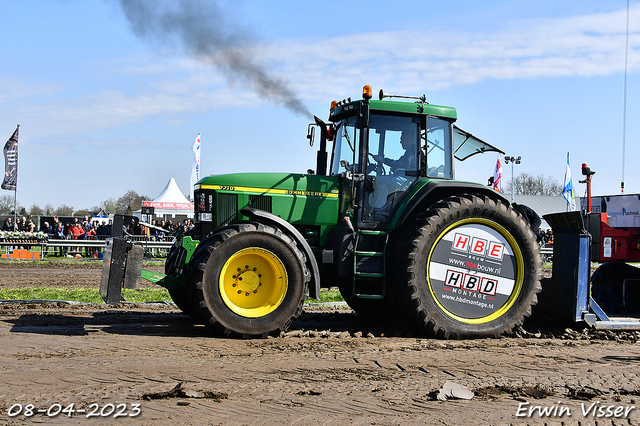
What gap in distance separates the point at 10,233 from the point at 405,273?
18.8 metres

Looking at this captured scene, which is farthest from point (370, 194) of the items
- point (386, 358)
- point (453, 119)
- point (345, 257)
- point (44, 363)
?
point (44, 363)

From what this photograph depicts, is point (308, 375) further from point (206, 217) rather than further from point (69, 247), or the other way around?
point (69, 247)

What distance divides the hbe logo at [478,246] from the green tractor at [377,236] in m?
0.01

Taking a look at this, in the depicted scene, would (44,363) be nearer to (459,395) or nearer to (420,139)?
(459,395)

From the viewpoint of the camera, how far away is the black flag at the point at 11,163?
25.5 meters

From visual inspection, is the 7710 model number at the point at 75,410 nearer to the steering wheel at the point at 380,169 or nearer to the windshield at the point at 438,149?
the steering wheel at the point at 380,169

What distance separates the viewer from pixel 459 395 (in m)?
4.27

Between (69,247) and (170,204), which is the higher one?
(170,204)

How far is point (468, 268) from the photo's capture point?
6691 millimetres

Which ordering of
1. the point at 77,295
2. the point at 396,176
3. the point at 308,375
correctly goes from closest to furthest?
the point at 308,375 → the point at 396,176 → the point at 77,295

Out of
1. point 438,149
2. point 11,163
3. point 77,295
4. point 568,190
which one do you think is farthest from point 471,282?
point 11,163

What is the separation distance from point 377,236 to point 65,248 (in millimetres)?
17616

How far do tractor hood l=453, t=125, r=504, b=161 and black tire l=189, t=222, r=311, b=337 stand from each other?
2527 mm

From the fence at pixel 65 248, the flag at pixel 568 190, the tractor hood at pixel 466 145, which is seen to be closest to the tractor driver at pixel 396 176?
the tractor hood at pixel 466 145
